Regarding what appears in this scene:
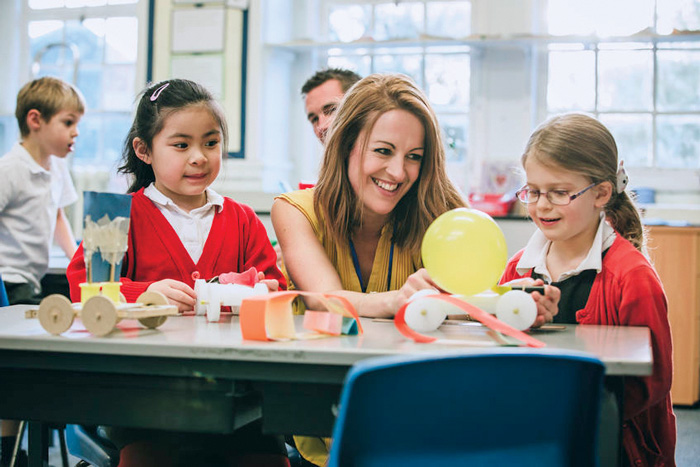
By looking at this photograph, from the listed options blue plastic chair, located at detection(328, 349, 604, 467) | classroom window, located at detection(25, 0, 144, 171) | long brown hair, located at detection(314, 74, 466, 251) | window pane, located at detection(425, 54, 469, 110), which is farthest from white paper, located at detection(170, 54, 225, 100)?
blue plastic chair, located at detection(328, 349, 604, 467)

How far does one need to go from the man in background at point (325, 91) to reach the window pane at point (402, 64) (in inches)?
Result: 65.5

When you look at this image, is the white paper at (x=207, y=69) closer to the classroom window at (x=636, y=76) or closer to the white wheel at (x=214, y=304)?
the classroom window at (x=636, y=76)

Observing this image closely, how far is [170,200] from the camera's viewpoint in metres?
1.80

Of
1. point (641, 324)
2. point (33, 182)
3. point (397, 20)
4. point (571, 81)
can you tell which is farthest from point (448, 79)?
point (641, 324)

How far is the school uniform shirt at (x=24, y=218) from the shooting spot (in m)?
2.99

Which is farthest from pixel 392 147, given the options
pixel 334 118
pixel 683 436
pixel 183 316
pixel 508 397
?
pixel 683 436

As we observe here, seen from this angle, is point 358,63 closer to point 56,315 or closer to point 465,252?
point 465,252

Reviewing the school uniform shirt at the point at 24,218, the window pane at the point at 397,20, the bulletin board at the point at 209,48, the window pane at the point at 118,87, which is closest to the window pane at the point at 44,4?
the window pane at the point at 118,87

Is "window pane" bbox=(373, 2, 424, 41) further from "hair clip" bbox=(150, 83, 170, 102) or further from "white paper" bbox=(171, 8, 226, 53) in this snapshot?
"hair clip" bbox=(150, 83, 170, 102)

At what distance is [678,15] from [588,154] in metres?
3.17

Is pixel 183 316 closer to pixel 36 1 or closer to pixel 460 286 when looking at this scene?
pixel 460 286

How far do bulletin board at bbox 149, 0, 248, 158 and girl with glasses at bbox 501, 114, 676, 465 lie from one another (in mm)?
2970

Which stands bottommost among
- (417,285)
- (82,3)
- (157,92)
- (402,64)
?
(417,285)

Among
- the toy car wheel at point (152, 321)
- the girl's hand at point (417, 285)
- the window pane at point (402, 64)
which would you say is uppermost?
the window pane at point (402, 64)
